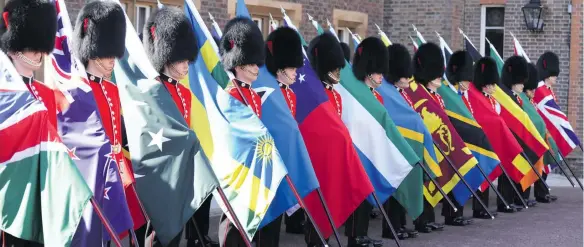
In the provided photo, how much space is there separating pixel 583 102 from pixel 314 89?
9.89 m

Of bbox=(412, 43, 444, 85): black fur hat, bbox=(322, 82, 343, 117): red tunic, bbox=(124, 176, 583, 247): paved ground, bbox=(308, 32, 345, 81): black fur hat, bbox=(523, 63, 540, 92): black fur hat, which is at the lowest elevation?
bbox=(124, 176, 583, 247): paved ground

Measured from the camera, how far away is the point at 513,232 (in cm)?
1098

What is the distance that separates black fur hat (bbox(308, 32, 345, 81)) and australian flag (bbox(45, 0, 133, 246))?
123 inches

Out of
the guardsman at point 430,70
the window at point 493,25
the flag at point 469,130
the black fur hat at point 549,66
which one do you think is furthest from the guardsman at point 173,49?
the window at point 493,25

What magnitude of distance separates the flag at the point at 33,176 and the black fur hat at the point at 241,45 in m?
2.43

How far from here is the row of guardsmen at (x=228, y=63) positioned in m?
6.79

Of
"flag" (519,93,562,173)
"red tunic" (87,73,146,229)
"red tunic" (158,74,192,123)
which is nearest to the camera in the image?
"red tunic" (87,73,146,229)

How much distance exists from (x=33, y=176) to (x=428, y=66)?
19.0 feet

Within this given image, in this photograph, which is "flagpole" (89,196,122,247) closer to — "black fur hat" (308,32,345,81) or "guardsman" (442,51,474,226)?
"black fur hat" (308,32,345,81)

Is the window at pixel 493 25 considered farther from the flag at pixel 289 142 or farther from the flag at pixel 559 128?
the flag at pixel 289 142

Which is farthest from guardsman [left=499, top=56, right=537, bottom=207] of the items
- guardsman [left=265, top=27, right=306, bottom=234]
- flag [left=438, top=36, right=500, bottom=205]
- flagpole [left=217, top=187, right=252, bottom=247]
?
flagpole [left=217, top=187, right=252, bottom=247]

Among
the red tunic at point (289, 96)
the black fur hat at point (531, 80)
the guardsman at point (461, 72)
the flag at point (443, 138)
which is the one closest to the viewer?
the red tunic at point (289, 96)

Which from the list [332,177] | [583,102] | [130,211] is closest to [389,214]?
[332,177]

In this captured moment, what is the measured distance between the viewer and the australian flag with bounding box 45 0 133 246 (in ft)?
22.7
